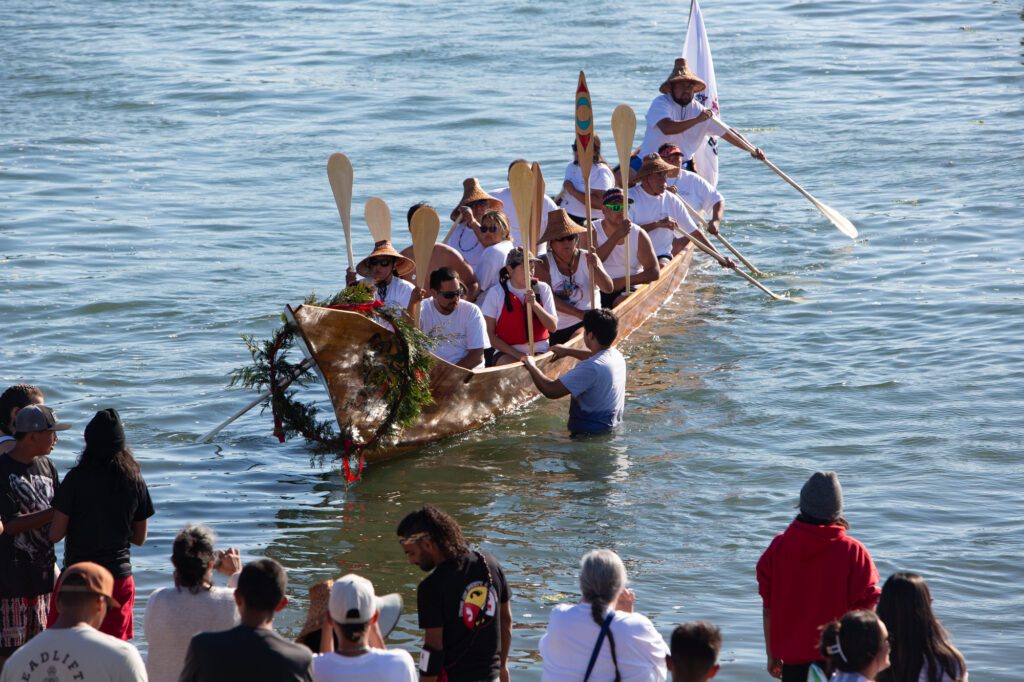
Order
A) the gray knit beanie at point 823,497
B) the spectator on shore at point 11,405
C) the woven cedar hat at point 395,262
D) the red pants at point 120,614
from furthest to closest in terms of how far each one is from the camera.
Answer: the woven cedar hat at point 395,262 < the spectator on shore at point 11,405 < the red pants at point 120,614 < the gray knit beanie at point 823,497

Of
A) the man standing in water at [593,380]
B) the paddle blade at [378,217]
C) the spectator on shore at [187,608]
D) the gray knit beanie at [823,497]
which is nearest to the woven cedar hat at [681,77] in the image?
the man standing in water at [593,380]

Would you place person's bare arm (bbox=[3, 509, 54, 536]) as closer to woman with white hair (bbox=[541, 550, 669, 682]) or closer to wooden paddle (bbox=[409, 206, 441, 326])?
woman with white hair (bbox=[541, 550, 669, 682])

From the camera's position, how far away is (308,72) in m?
26.4

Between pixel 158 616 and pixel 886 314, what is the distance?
11056mm

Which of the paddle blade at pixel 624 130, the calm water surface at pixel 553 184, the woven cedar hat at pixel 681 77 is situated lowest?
the calm water surface at pixel 553 184

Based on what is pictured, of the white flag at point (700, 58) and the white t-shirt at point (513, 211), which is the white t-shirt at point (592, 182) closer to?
the white t-shirt at point (513, 211)

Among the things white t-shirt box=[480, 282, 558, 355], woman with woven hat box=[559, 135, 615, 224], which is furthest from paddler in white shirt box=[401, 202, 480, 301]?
woman with woven hat box=[559, 135, 615, 224]

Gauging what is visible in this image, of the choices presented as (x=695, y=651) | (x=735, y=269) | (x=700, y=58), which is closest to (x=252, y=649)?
(x=695, y=651)

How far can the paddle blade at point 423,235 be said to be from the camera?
961 centimetres

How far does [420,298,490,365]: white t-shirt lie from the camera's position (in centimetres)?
1013

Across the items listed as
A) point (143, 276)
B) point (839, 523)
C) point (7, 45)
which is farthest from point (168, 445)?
point (7, 45)

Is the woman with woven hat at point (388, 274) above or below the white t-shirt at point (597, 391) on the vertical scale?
above

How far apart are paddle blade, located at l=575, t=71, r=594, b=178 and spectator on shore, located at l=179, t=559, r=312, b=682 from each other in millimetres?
7561

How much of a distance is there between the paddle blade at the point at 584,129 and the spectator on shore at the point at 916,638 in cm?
728
